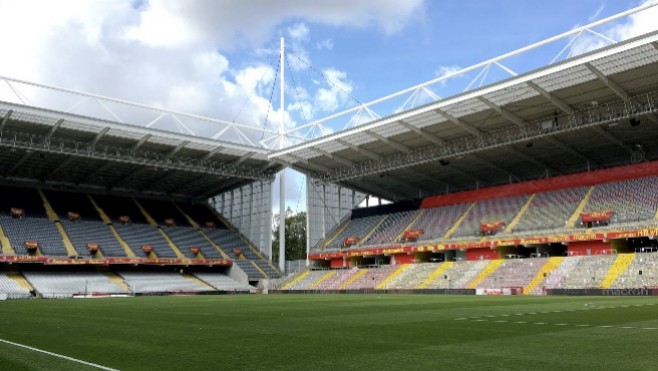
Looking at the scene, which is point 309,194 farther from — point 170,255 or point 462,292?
point 462,292

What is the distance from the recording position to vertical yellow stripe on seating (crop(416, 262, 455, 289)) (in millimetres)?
46516

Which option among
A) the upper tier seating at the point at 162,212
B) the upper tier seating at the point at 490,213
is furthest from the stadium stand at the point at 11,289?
the upper tier seating at the point at 490,213

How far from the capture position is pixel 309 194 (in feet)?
208

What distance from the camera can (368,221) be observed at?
63.2 m

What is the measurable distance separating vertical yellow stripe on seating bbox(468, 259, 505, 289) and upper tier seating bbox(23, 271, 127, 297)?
31.1 meters

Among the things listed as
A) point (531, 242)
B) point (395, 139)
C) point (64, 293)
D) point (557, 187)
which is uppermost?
point (395, 139)

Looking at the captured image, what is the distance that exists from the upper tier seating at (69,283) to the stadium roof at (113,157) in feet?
35.5

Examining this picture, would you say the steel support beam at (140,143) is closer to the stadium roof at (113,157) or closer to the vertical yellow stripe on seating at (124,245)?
the stadium roof at (113,157)

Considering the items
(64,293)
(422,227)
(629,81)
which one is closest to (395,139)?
(422,227)

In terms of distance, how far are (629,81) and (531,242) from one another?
14.0m

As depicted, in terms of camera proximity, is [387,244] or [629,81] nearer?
[629,81]

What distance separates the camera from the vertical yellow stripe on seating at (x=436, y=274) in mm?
46516

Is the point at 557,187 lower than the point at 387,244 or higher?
higher

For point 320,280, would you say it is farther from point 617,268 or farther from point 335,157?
point 617,268
